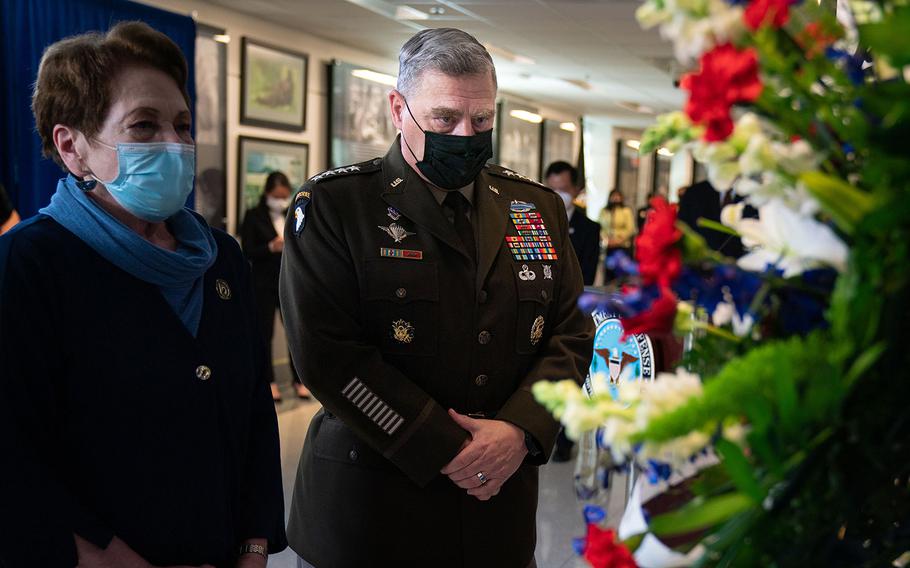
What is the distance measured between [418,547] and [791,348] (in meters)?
1.45

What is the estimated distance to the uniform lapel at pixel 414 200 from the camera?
6.12 ft

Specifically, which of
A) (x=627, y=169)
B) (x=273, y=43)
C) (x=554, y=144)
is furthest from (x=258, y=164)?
(x=627, y=169)

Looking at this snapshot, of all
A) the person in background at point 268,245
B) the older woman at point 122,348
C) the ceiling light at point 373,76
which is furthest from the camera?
the ceiling light at point 373,76

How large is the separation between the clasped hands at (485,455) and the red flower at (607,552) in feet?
3.80

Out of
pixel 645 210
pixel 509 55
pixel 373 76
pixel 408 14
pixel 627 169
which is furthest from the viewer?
pixel 627 169

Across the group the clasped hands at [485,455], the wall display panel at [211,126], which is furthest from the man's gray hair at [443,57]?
the wall display panel at [211,126]

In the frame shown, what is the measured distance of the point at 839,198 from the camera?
511 mm

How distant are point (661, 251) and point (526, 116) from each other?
14879mm

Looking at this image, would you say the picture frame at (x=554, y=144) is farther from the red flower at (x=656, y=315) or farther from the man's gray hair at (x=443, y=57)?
the red flower at (x=656, y=315)

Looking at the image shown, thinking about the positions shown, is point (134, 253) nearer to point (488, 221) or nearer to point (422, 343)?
point (422, 343)

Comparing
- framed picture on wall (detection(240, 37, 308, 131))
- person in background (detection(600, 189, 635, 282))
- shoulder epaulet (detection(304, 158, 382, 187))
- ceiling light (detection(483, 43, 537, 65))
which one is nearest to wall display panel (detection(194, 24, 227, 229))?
framed picture on wall (detection(240, 37, 308, 131))

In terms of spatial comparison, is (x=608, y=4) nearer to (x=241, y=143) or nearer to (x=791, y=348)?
(x=241, y=143)

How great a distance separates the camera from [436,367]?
1.83m

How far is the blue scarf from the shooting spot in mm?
1494
